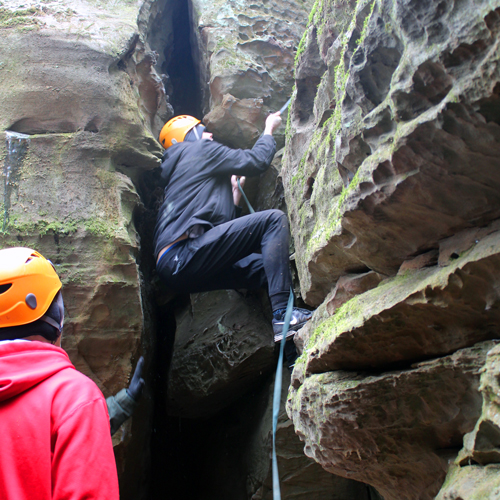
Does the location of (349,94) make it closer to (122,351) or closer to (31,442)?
(31,442)

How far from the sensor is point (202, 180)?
161 inches

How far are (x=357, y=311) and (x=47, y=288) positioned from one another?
162 cm

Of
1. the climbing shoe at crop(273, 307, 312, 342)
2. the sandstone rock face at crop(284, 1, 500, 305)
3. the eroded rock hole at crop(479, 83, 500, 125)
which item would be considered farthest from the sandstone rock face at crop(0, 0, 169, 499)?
the eroded rock hole at crop(479, 83, 500, 125)

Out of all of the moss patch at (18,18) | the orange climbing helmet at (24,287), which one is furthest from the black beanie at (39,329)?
the moss patch at (18,18)

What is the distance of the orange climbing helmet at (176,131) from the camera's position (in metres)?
4.70

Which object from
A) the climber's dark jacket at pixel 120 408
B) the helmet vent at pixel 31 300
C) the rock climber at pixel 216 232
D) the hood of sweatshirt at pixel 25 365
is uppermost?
the rock climber at pixel 216 232

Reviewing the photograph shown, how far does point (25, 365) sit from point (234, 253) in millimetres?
2199

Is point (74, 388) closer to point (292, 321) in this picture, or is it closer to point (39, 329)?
point (39, 329)

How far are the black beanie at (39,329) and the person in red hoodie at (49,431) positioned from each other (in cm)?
33

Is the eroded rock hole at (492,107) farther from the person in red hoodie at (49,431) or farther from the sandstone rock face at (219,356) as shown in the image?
the sandstone rock face at (219,356)

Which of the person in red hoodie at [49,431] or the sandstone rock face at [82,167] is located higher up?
the sandstone rock face at [82,167]

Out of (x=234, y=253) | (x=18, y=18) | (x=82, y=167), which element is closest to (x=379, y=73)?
(x=234, y=253)

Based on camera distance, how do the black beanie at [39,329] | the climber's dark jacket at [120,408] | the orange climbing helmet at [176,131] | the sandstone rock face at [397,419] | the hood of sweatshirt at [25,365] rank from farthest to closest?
1. the orange climbing helmet at [176,131]
2. the climber's dark jacket at [120,408]
3. the black beanie at [39,329]
4. the sandstone rock face at [397,419]
5. the hood of sweatshirt at [25,365]

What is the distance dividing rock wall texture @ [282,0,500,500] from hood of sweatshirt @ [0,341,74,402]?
126cm
